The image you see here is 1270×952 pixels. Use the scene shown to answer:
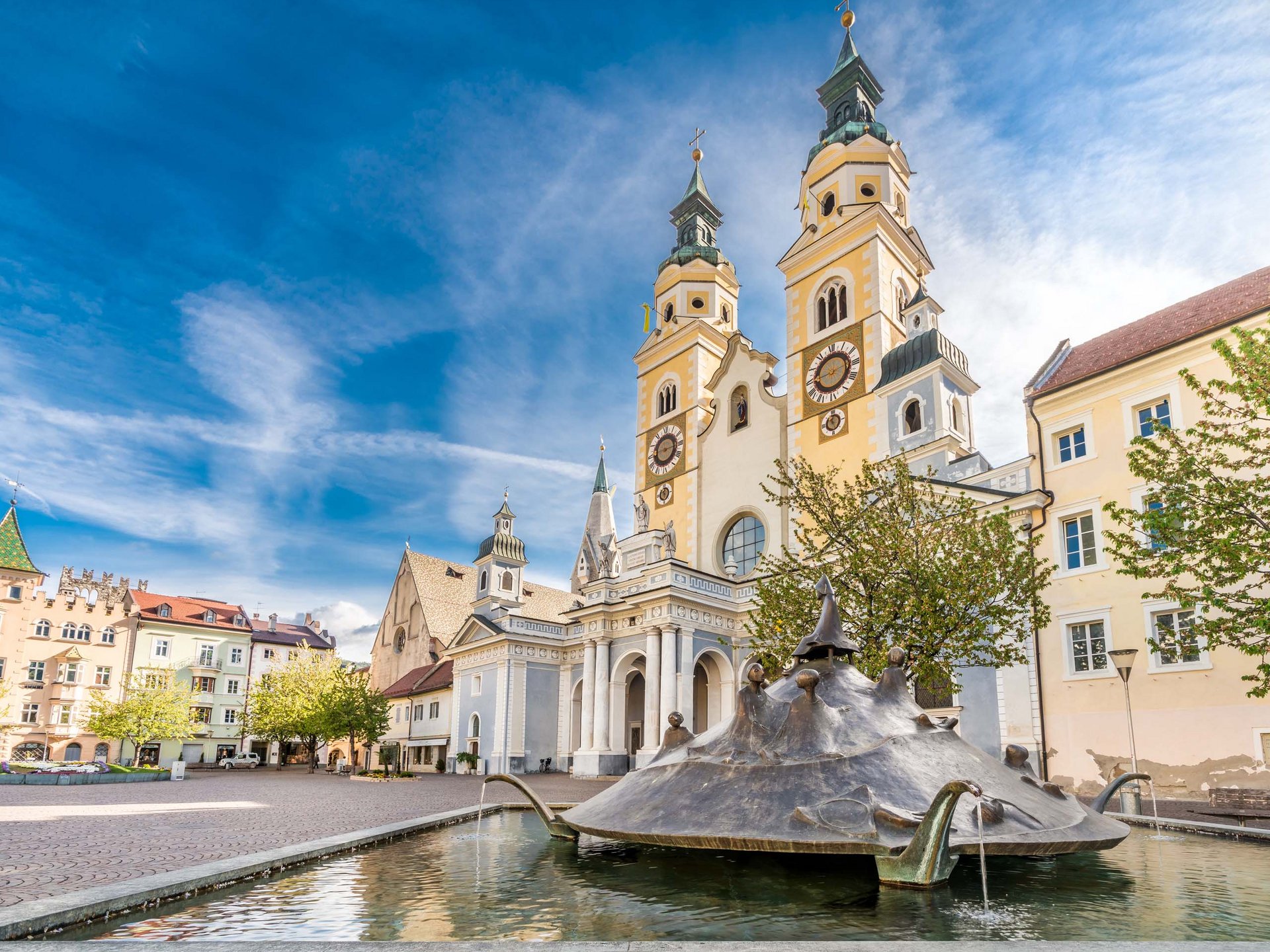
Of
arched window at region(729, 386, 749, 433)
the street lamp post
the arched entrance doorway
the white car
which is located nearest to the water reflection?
the street lamp post

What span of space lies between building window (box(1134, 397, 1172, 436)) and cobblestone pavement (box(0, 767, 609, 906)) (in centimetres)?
1945

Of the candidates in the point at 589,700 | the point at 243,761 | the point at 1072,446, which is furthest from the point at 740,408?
the point at 243,761

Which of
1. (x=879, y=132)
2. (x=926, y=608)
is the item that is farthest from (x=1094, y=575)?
(x=879, y=132)

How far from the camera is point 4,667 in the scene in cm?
5409

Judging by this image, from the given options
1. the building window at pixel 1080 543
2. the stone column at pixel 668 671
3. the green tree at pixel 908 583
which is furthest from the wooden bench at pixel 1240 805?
the stone column at pixel 668 671

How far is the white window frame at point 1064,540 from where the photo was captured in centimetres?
2462

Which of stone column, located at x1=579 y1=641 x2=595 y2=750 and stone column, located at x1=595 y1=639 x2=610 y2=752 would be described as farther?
stone column, located at x1=579 y1=641 x2=595 y2=750

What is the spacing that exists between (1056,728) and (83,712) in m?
59.6

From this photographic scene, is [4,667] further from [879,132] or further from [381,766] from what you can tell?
[879,132]

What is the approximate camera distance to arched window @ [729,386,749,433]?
1777 inches

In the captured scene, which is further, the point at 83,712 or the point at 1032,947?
the point at 83,712

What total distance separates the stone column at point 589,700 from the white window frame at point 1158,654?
2345cm

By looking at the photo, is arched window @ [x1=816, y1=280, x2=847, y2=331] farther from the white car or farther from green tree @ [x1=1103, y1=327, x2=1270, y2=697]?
the white car

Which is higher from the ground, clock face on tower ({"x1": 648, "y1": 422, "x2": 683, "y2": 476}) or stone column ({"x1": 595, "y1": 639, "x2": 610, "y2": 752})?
clock face on tower ({"x1": 648, "y1": 422, "x2": 683, "y2": 476})
